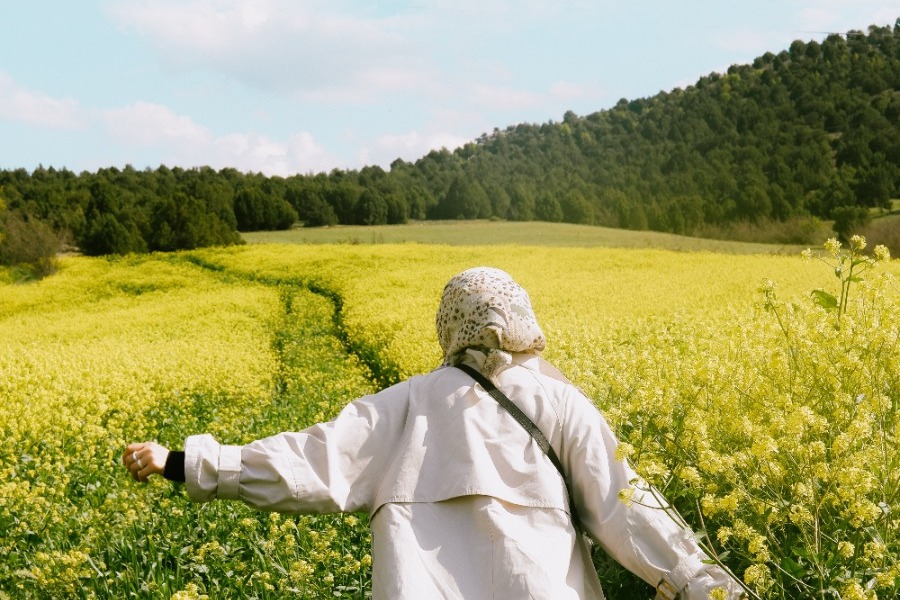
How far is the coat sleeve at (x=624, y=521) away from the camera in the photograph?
2.43 metres

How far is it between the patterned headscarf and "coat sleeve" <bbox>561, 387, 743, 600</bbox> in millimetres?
245

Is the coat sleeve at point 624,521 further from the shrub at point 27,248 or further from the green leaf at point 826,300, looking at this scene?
the shrub at point 27,248

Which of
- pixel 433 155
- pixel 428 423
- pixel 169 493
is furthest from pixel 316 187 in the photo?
pixel 428 423

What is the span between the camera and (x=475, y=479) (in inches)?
98.2

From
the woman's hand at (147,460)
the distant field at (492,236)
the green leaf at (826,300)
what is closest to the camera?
the woman's hand at (147,460)

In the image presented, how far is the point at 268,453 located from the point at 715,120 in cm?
4233

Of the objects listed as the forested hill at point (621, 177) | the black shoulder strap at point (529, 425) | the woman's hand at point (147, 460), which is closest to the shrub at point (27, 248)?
the forested hill at point (621, 177)

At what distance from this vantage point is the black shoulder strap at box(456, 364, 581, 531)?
258 centimetres

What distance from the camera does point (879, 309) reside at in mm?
3883

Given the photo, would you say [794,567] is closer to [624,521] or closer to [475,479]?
[624,521]

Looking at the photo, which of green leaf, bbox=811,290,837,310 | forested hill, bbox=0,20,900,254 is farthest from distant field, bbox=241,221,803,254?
green leaf, bbox=811,290,837,310

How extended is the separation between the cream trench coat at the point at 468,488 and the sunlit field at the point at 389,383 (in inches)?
8.2

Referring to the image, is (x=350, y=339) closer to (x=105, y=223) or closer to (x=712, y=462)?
(x=712, y=462)

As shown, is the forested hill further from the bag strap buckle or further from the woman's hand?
the woman's hand
